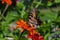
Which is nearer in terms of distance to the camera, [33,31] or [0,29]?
[33,31]

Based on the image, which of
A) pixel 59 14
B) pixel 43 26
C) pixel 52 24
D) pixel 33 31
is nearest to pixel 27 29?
pixel 33 31

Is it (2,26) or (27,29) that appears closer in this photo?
(27,29)

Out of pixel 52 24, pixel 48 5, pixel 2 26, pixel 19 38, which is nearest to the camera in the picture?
pixel 19 38

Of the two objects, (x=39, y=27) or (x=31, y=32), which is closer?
(x=31, y=32)

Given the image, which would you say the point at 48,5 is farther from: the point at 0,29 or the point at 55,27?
the point at 0,29

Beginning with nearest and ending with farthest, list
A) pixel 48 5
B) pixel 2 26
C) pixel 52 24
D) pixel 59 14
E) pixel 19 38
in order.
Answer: pixel 19 38
pixel 2 26
pixel 52 24
pixel 59 14
pixel 48 5

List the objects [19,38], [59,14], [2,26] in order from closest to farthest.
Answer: [19,38] < [2,26] < [59,14]

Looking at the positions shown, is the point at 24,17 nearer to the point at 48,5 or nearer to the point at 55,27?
the point at 55,27

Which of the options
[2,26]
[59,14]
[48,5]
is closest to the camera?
[2,26]

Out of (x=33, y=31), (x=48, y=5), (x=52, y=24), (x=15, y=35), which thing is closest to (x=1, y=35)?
(x=15, y=35)
